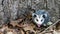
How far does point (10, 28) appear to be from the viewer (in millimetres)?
3471

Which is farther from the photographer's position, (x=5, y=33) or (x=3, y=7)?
(x=3, y=7)

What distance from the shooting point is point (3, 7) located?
3.61 metres

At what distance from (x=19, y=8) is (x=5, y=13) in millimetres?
254

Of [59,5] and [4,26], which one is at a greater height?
[59,5]

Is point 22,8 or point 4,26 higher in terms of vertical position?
point 22,8

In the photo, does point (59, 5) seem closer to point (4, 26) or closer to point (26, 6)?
point (26, 6)

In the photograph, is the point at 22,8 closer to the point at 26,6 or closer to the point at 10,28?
the point at 26,6

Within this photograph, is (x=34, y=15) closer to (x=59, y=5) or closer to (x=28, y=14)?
(x=28, y=14)

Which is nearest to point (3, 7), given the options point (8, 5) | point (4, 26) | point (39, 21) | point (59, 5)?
point (8, 5)

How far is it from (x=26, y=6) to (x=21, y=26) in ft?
1.34

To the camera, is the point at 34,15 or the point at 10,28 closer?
the point at 10,28

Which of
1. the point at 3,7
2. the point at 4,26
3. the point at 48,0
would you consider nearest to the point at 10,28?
the point at 4,26

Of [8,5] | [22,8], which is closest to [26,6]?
[22,8]

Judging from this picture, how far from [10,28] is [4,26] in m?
0.13
